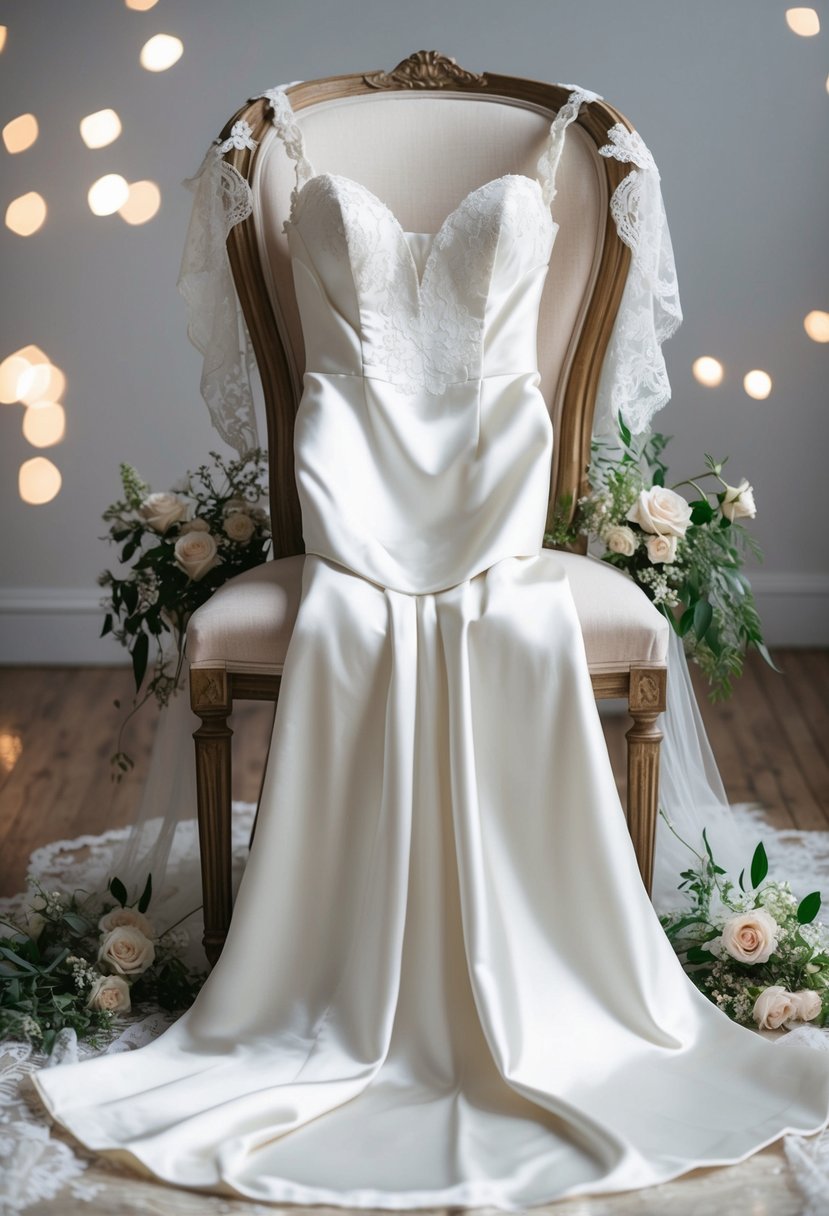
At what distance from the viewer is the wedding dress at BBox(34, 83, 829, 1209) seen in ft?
5.86

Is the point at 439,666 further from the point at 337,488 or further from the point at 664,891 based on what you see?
the point at 664,891

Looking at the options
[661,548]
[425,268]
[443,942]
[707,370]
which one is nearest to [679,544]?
[661,548]

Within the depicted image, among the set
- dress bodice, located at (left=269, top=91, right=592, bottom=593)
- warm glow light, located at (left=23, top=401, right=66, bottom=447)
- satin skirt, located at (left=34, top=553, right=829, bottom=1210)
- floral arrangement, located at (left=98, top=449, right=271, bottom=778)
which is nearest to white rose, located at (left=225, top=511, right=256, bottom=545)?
floral arrangement, located at (left=98, top=449, right=271, bottom=778)

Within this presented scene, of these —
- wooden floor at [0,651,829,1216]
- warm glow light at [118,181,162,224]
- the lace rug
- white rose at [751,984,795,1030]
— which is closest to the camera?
the lace rug

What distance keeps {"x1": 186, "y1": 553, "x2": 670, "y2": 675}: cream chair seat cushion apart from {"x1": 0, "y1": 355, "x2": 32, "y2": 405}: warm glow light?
1959 millimetres

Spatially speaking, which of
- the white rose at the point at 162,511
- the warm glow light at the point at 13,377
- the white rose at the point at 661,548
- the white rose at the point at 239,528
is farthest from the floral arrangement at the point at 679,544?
the warm glow light at the point at 13,377

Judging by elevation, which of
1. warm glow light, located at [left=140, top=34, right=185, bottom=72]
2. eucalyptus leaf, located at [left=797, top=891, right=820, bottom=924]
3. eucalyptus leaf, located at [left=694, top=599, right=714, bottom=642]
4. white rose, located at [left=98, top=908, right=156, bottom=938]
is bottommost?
white rose, located at [left=98, top=908, right=156, bottom=938]

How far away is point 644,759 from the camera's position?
221 centimetres

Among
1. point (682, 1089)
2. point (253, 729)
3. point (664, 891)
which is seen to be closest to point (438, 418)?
point (664, 891)

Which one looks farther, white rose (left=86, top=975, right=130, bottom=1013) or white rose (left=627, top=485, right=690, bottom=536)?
white rose (left=627, top=485, right=690, bottom=536)

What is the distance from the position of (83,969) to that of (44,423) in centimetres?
211

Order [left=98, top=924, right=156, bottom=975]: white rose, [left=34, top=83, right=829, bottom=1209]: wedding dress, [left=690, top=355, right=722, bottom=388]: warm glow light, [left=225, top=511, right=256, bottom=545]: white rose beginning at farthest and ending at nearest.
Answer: [left=690, top=355, right=722, bottom=388]: warm glow light < [left=225, top=511, right=256, bottom=545]: white rose < [left=98, top=924, right=156, bottom=975]: white rose < [left=34, top=83, right=829, bottom=1209]: wedding dress

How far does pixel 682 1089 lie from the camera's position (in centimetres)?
189

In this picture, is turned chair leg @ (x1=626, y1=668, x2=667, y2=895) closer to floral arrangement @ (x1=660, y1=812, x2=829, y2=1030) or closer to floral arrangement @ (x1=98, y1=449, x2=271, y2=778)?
floral arrangement @ (x1=660, y1=812, x2=829, y2=1030)
